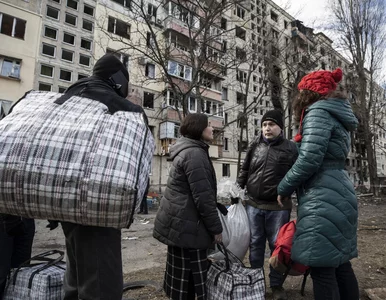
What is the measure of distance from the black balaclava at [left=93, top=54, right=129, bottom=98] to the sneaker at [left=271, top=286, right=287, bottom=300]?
2.51 metres

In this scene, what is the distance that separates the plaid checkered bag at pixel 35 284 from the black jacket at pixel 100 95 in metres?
1.40

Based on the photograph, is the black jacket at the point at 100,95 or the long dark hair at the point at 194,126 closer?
the black jacket at the point at 100,95

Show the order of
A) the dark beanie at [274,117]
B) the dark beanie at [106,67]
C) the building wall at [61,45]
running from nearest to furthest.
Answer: the dark beanie at [106,67] < the dark beanie at [274,117] < the building wall at [61,45]

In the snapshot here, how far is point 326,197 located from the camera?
6.54ft

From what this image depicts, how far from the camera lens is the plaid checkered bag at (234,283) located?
2.04 m

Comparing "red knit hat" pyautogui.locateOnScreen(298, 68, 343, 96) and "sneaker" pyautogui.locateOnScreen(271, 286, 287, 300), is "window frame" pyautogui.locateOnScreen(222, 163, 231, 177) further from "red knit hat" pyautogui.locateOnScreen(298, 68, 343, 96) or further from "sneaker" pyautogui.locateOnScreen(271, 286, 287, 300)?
"red knit hat" pyautogui.locateOnScreen(298, 68, 343, 96)

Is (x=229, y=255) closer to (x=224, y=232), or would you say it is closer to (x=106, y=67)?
(x=224, y=232)

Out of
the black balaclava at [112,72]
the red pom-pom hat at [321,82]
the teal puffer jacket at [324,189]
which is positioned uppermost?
the red pom-pom hat at [321,82]

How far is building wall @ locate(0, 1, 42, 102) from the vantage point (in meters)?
17.9

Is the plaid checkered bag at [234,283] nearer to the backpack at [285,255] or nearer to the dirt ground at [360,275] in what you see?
the backpack at [285,255]

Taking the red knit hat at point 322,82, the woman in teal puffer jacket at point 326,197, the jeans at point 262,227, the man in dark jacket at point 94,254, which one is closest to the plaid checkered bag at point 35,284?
the man in dark jacket at point 94,254

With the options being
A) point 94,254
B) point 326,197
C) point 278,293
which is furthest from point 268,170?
point 94,254

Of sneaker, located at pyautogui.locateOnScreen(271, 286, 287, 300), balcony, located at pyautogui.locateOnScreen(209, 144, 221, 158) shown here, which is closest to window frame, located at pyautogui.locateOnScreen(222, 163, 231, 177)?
balcony, located at pyautogui.locateOnScreen(209, 144, 221, 158)

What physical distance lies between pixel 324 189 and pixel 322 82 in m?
0.90
